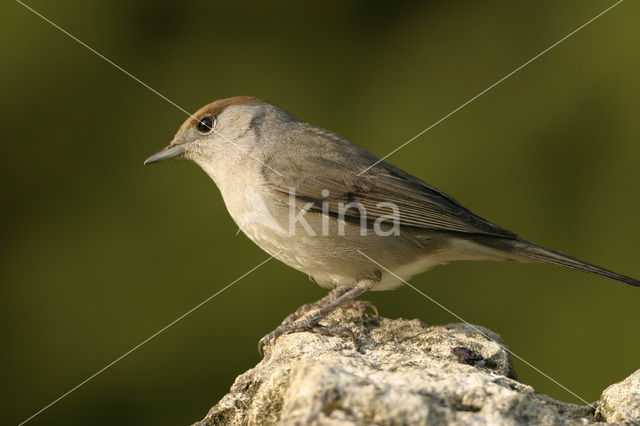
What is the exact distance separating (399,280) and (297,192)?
2.89 ft

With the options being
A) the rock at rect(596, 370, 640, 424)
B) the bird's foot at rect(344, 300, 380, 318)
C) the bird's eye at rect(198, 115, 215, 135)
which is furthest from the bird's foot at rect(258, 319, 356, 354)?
the bird's eye at rect(198, 115, 215, 135)

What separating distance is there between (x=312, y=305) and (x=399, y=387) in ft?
6.74

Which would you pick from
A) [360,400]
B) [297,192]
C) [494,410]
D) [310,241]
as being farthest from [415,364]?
[297,192]

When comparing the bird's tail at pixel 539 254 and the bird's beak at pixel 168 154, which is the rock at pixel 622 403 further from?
the bird's beak at pixel 168 154

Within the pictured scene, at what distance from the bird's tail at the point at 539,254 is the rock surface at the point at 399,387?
27.7 inches

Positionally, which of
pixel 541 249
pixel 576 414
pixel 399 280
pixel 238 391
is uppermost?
pixel 541 249

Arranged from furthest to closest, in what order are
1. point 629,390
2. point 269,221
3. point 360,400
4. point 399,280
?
point 399,280, point 269,221, point 629,390, point 360,400

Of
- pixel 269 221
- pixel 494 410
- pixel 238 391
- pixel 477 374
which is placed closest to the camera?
pixel 494 410

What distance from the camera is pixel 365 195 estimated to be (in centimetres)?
378

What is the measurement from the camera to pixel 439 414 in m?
1.74

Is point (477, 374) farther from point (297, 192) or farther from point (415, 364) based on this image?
point (297, 192)

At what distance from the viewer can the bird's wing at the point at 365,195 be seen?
12.1 ft

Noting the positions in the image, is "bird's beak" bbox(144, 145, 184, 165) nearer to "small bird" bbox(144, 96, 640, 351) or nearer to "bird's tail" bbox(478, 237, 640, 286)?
"small bird" bbox(144, 96, 640, 351)

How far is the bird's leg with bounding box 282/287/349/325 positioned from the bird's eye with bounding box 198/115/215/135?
1.36 metres
